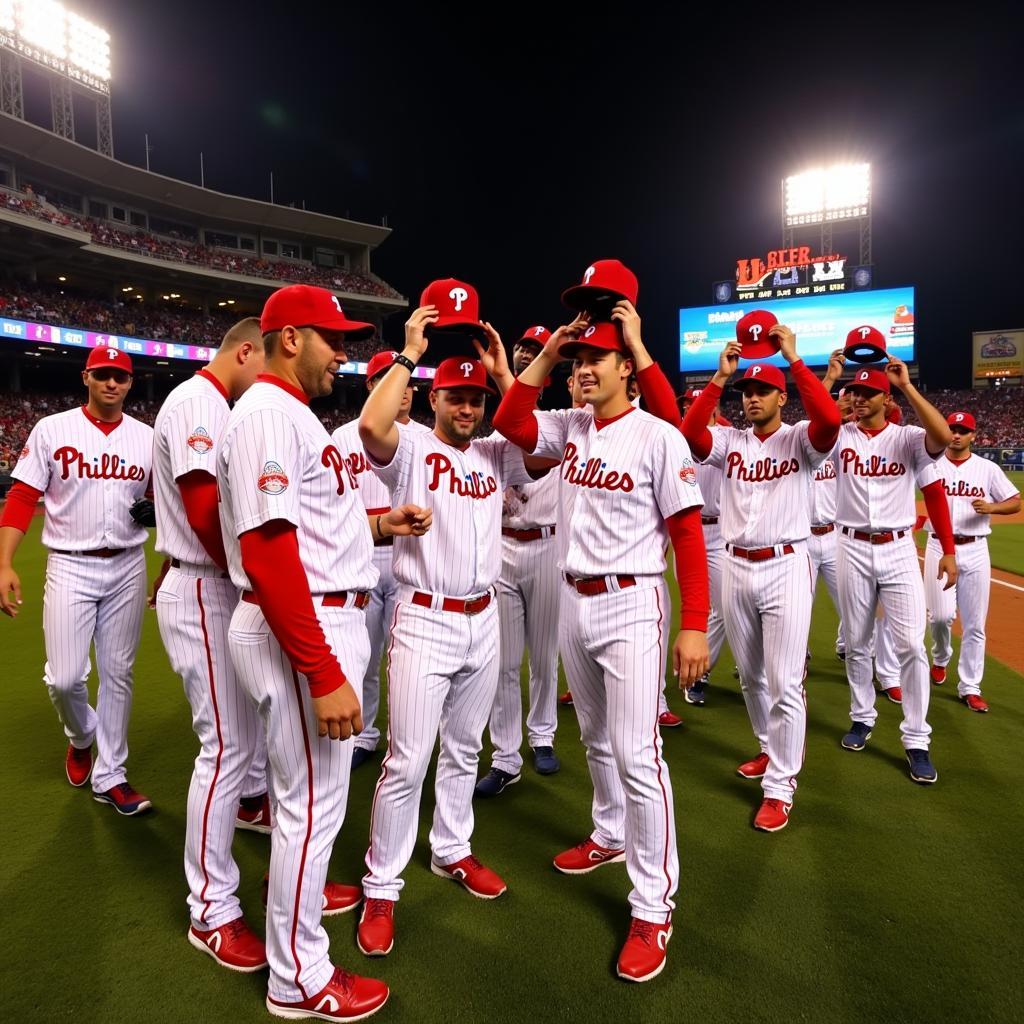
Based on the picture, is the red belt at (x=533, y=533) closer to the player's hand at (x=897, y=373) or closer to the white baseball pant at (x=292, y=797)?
the white baseball pant at (x=292, y=797)

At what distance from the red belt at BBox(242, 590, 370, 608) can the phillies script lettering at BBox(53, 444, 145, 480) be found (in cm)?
181

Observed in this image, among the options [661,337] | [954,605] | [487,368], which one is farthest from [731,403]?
[487,368]

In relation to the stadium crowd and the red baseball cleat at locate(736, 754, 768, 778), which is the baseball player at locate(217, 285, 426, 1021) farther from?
the stadium crowd

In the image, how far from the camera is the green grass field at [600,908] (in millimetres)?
2174

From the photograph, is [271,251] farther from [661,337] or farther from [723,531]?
[723,531]

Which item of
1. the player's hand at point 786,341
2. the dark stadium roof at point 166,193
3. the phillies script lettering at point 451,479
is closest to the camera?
the phillies script lettering at point 451,479

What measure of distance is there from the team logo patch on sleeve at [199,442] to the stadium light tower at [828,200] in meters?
37.9

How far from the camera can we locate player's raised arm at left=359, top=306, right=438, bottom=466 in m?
2.46

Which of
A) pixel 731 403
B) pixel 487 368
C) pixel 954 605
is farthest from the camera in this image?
pixel 731 403

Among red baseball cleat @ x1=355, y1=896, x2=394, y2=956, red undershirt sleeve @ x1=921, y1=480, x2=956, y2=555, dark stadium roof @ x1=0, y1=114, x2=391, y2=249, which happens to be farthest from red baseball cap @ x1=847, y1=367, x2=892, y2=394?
dark stadium roof @ x1=0, y1=114, x2=391, y2=249

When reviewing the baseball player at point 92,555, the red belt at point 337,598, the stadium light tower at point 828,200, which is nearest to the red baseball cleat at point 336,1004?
the red belt at point 337,598

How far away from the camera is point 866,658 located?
13.8ft

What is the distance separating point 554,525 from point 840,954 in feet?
7.46

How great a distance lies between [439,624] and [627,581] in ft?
2.43
